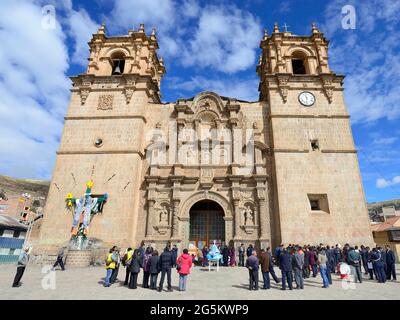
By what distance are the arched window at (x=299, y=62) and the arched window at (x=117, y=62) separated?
1592 cm

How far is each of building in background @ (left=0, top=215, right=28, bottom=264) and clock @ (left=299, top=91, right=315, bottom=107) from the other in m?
28.2

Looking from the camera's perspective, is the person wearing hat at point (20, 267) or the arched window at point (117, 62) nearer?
the person wearing hat at point (20, 267)

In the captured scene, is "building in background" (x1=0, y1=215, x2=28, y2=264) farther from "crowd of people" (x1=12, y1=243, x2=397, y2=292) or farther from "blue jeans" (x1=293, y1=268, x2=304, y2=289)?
"blue jeans" (x1=293, y1=268, x2=304, y2=289)

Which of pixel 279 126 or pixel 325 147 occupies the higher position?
pixel 279 126

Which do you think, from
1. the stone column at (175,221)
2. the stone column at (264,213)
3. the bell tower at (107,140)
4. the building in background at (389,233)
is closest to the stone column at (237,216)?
the stone column at (264,213)

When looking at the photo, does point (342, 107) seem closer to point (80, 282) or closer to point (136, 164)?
point (136, 164)

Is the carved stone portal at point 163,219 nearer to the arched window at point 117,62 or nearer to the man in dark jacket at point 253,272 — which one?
the man in dark jacket at point 253,272

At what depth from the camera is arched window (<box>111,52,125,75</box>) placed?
23.5m

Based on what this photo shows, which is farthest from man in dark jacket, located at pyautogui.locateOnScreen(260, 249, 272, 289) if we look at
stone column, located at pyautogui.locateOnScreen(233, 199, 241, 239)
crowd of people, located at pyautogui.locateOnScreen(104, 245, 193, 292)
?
stone column, located at pyautogui.locateOnScreen(233, 199, 241, 239)

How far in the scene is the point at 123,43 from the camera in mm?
23531

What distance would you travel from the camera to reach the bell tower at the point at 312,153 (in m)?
16.6
